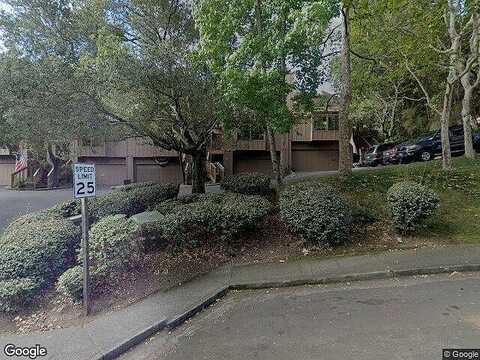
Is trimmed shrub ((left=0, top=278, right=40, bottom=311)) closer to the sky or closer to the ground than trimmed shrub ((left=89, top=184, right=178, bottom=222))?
closer to the ground

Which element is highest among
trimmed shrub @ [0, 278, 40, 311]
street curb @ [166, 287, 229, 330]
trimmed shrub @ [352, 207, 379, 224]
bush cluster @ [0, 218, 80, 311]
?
trimmed shrub @ [352, 207, 379, 224]

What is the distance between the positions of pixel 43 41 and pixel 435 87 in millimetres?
17939

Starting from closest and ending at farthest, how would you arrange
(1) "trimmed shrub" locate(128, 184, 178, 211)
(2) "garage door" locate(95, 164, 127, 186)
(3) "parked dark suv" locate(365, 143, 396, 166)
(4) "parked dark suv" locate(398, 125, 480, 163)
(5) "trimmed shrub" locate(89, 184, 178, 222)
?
(5) "trimmed shrub" locate(89, 184, 178, 222) < (1) "trimmed shrub" locate(128, 184, 178, 211) < (4) "parked dark suv" locate(398, 125, 480, 163) < (3) "parked dark suv" locate(365, 143, 396, 166) < (2) "garage door" locate(95, 164, 127, 186)

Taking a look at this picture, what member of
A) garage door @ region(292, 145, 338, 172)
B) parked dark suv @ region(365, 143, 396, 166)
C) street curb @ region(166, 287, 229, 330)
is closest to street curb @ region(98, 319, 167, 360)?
street curb @ region(166, 287, 229, 330)

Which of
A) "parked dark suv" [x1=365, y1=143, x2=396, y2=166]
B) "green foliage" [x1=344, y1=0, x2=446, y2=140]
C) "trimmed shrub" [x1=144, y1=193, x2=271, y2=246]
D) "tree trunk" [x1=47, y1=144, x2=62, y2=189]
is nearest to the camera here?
"trimmed shrub" [x1=144, y1=193, x2=271, y2=246]

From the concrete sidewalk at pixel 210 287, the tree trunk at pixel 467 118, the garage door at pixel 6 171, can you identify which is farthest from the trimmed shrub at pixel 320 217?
the garage door at pixel 6 171

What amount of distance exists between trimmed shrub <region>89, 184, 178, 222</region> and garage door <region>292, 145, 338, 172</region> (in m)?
18.9

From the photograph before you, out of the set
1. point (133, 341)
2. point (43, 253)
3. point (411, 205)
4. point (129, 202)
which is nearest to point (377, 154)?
point (411, 205)

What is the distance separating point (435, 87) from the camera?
715 inches

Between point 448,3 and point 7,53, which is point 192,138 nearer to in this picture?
point 7,53

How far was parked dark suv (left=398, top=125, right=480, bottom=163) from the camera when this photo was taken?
18.3 metres

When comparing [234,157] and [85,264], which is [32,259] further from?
[234,157]

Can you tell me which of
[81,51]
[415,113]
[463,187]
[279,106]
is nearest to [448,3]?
[463,187]

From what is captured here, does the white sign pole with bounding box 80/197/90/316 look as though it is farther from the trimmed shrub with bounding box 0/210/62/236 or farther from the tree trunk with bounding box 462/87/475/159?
the tree trunk with bounding box 462/87/475/159
